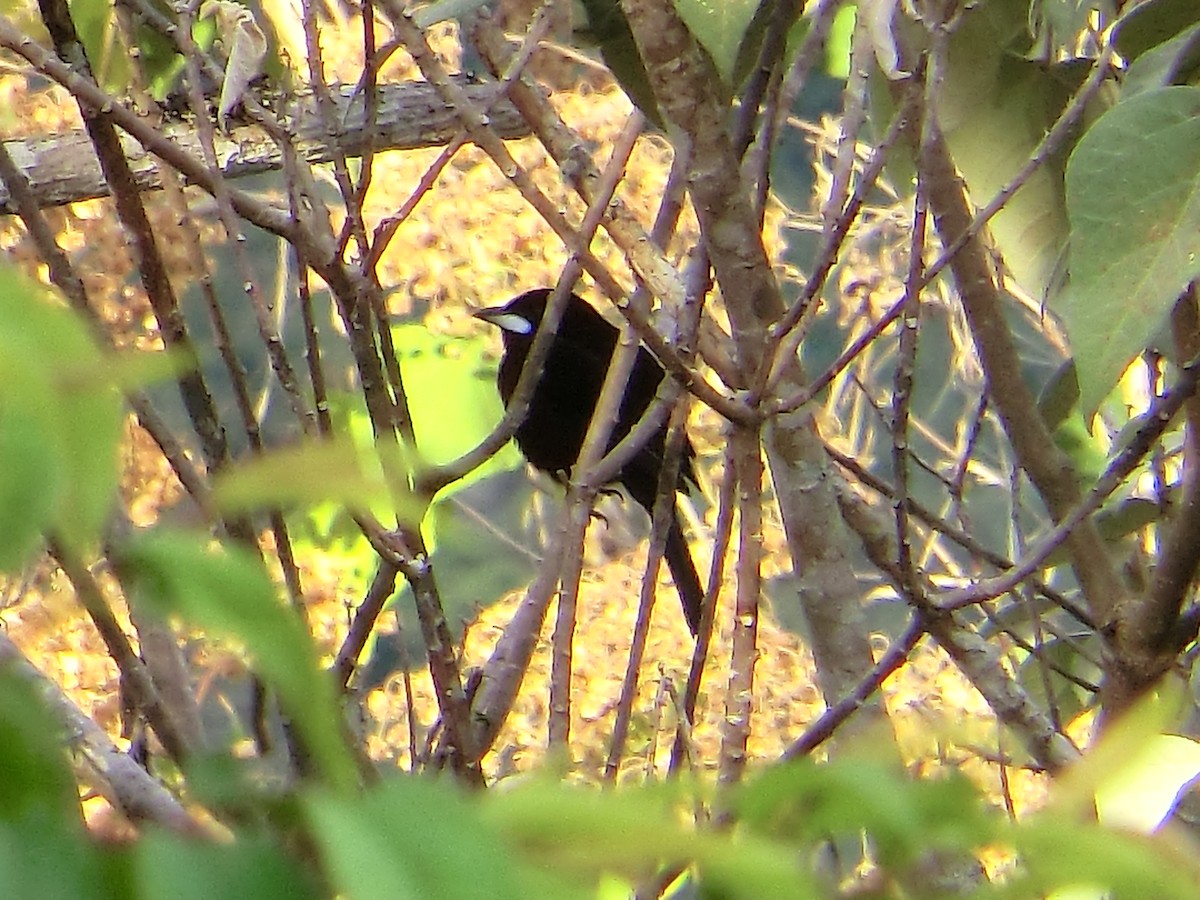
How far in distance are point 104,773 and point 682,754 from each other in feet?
1.44

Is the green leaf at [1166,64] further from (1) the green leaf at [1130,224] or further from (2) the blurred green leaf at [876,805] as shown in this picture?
(2) the blurred green leaf at [876,805]

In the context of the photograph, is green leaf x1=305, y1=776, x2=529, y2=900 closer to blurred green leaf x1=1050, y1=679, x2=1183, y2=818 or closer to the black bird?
blurred green leaf x1=1050, y1=679, x2=1183, y2=818

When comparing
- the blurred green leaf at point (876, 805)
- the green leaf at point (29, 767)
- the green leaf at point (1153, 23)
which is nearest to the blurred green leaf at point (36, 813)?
the green leaf at point (29, 767)

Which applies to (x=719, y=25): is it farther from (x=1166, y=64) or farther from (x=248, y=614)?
(x=248, y=614)

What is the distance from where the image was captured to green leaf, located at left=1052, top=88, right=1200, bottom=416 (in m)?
0.58

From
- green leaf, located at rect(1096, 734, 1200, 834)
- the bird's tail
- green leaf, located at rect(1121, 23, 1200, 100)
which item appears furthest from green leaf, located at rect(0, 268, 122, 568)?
the bird's tail

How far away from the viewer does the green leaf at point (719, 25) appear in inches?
21.8

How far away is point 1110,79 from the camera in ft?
3.15

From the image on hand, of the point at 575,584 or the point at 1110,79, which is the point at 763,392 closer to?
the point at 575,584

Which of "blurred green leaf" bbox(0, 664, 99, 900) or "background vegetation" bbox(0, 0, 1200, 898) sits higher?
"background vegetation" bbox(0, 0, 1200, 898)

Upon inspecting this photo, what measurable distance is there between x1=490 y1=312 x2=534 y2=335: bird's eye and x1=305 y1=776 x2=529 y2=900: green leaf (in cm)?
193

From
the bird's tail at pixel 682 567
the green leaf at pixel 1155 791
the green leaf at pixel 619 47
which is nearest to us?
the green leaf at pixel 1155 791

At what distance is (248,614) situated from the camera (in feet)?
0.66

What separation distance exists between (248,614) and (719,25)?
41 cm
